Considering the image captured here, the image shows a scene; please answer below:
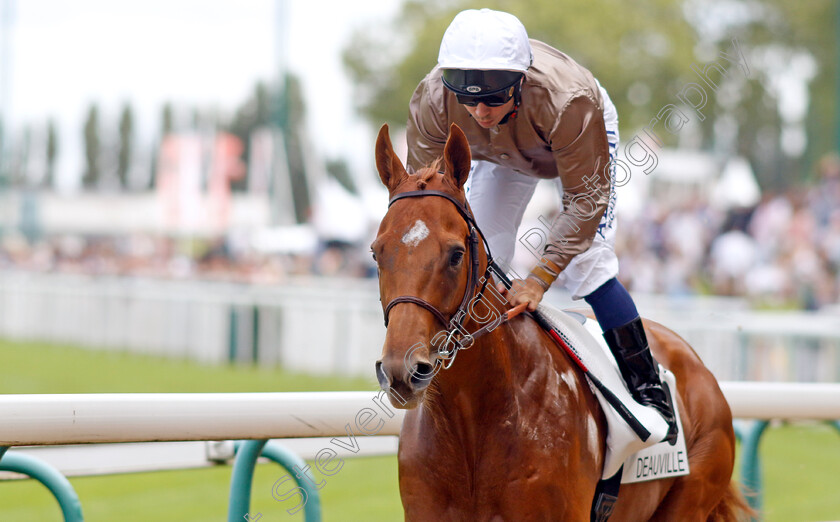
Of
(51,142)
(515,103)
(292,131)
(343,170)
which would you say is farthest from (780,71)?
(51,142)

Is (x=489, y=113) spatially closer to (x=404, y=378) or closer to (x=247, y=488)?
(x=404, y=378)

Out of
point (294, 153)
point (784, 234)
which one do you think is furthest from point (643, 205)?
point (294, 153)

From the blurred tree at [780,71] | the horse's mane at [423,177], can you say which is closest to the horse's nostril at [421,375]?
the horse's mane at [423,177]

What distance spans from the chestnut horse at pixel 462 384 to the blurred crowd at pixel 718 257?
30.2ft

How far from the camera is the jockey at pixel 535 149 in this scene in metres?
3.00

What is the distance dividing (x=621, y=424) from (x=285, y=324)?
31.7 feet

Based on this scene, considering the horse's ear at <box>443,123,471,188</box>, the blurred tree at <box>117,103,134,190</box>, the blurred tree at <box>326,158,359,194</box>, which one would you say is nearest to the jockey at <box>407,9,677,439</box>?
the horse's ear at <box>443,123,471,188</box>

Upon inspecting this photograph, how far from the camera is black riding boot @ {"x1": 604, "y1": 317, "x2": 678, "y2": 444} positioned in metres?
3.42

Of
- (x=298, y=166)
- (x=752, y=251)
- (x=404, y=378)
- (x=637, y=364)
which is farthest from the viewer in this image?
(x=298, y=166)

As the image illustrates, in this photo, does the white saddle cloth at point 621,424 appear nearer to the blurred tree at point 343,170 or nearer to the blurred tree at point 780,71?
the blurred tree at point 780,71

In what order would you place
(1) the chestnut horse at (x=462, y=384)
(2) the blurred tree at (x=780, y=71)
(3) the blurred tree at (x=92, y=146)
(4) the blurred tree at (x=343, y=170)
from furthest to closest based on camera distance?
1. (3) the blurred tree at (x=92, y=146)
2. (4) the blurred tree at (x=343, y=170)
3. (2) the blurred tree at (x=780, y=71)
4. (1) the chestnut horse at (x=462, y=384)

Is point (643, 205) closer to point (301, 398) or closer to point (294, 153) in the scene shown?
point (294, 153)

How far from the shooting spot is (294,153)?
2920 cm

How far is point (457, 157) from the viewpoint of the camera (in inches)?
109
